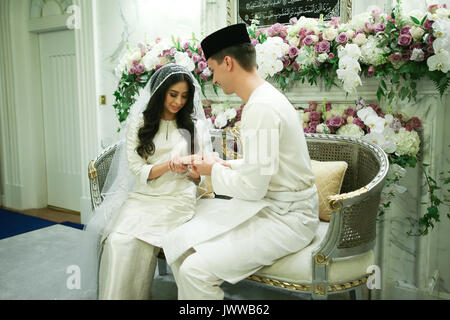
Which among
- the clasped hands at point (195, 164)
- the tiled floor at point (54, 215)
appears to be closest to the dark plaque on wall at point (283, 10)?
the clasped hands at point (195, 164)

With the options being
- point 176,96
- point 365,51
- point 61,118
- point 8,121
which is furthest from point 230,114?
point 8,121

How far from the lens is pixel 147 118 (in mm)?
2609

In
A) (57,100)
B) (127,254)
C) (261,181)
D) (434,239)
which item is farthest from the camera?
(57,100)

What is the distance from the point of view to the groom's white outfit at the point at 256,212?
1.89 metres

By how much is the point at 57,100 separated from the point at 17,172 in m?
1.14

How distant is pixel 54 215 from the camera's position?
5.09 meters

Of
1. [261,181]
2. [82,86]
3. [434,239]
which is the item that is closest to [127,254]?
[261,181]

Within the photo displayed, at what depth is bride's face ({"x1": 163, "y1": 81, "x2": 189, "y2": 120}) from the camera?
2.53m

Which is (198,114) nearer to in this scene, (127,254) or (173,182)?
(173,182)

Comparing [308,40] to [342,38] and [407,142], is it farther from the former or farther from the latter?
[407,142]

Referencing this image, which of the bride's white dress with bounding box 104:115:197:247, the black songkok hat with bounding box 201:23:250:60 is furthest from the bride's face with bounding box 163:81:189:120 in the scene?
the black songkok hat with bounding box 201:23:250:60

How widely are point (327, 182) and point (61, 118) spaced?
388 cm

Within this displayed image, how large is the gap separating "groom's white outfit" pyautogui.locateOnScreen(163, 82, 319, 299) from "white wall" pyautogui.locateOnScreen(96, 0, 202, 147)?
2.18 meters

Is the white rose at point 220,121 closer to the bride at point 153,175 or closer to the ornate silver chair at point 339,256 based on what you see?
the bride at point 153,175
